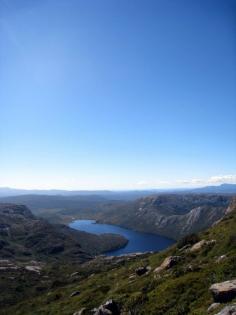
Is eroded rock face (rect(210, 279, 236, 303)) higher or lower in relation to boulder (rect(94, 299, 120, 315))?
higher

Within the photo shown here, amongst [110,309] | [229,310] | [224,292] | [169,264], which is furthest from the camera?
[169,264]

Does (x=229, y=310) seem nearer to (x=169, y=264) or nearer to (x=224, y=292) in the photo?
(x=224, y=292)

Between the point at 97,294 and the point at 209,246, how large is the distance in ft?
53.9

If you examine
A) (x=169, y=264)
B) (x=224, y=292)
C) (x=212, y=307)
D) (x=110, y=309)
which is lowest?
(x=110, y=309)

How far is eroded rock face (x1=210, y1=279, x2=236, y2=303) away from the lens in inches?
803

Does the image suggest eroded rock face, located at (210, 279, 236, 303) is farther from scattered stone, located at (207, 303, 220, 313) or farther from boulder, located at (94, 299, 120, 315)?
boulder, located at (94, 299, 120, 315)

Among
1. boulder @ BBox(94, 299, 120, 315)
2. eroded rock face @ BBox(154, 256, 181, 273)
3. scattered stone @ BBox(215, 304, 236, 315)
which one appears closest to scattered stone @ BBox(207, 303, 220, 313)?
scattered stone @ BBox(215, 304, 236, 315)

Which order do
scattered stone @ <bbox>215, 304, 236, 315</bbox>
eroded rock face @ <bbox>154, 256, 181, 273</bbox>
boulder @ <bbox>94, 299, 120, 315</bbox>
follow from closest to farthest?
scattered stone @ <bbox>215, 304, 236, 315</bbox>, boulder @ <bbox>94, 299, 120, 315</bbox>, eroded rock face @ <bbox>154, 256, 181, 273</bbox>

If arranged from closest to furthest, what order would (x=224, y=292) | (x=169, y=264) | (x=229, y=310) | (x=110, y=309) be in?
(x=229, y=310), (x=224, y=292), (x=110, y=309), (x=169, y=264)

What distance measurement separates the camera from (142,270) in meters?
51.1

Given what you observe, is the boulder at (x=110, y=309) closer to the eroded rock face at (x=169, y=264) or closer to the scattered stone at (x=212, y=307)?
the scattered stone at (x=212, y=307)

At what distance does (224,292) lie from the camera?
2072 centimetres

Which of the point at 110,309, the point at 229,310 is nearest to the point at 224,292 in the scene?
the point at 229,310

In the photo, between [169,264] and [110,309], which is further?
[169,264]
